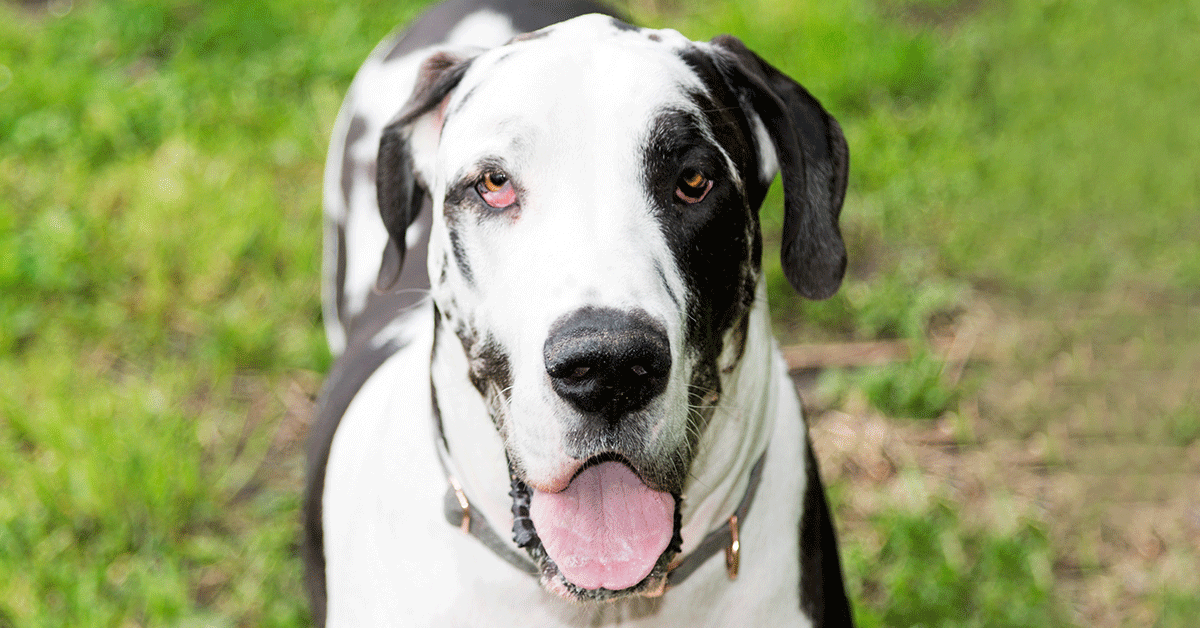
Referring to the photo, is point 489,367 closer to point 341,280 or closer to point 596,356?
point 596,356

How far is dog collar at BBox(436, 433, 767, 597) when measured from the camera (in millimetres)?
2248

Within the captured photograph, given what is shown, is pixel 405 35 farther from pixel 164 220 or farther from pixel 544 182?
pixel 544 182

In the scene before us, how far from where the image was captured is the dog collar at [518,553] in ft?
7.38

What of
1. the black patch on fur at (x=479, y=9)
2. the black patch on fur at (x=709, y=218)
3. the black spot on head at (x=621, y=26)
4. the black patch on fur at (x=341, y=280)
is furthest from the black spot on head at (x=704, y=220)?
the black patch on fur at (x=341, y=280)

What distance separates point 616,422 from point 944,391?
243 cm

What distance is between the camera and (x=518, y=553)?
7.33 feet

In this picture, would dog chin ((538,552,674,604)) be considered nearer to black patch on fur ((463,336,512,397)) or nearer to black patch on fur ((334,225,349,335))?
black patch on fur ((463,336,512,397))

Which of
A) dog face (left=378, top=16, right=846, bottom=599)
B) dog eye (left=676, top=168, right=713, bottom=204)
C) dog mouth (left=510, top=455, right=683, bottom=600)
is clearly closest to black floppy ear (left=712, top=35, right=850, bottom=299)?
dog face (left=378, top=16, right=846, bottom=599)

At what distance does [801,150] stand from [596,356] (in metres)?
0.76

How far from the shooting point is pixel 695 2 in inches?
236

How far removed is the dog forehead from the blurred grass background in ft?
6.31

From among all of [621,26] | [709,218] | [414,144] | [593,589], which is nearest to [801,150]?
[709,218]

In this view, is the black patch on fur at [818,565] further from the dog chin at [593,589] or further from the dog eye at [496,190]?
the dog eye at [496,190]

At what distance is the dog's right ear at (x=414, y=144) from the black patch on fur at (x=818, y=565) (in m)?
1.08
